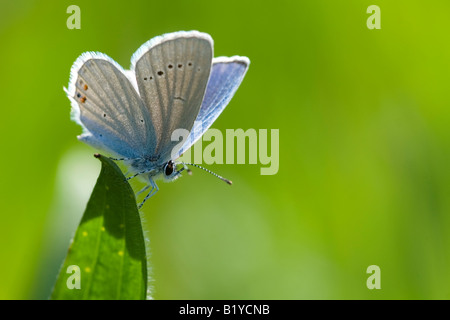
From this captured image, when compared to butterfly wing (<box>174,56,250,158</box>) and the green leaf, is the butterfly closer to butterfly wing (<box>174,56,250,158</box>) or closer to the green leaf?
butterfly wing (<box>174,56,250,158</box>)

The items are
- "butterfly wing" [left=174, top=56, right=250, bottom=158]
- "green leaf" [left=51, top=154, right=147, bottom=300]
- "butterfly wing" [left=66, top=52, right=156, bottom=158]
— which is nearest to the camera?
"green leaf" [left=51, top=154, right=147, bottom=300]

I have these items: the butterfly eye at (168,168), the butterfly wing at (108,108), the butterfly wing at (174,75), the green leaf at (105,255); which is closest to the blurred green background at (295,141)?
the butterfly wing at (108,108)

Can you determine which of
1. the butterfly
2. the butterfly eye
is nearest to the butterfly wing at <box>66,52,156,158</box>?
the butterfly

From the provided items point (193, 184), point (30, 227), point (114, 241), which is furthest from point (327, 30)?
point (114, 241)

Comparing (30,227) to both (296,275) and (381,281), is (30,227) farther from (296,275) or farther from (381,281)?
(381,281)

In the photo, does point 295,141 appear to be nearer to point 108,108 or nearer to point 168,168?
point 168,168

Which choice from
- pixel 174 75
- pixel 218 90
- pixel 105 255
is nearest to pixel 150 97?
pixel 174 75
